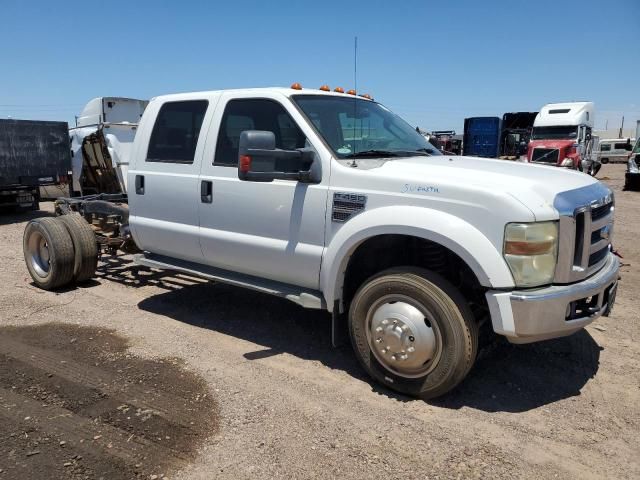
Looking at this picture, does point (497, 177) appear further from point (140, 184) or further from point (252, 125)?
point (140, 184)

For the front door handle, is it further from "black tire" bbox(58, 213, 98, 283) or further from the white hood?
"black tire" bbox(58, 213, 98, 283)

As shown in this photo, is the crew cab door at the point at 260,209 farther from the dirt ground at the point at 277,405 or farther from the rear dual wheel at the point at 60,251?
the rear dual wheel at the point at 60,251

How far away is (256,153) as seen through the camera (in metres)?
3.59

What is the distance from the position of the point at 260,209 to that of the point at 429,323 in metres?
1.60

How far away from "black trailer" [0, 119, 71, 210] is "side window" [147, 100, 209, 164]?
8.91m

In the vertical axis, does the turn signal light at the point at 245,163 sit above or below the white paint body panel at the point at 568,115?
below

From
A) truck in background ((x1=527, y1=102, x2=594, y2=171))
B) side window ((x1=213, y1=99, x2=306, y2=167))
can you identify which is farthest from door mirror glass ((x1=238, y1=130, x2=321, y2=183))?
truck in background ((x1=527, y1=102, x2=594, y2=171))

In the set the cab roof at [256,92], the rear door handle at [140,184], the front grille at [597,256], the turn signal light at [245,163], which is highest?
the cab roof at [256,92]

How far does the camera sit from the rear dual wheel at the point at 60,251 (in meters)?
6.05

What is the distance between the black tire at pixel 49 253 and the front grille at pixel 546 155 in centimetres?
1848

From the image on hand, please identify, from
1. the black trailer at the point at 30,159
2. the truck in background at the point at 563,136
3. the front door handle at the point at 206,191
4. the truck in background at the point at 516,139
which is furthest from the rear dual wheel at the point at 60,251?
the truck in background at the point at 516,139

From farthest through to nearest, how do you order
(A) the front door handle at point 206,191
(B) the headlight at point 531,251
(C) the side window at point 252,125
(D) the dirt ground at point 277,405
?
(A) the front door handle at point 206,191
(C) the side window at point 252,125
(B) the headlight at point 531,251
(D) the dirt ground at point 277,405

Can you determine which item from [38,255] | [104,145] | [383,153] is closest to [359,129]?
[383,153]

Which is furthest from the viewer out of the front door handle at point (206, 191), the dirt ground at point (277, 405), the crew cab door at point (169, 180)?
the crew cab door at point (169, 180)
